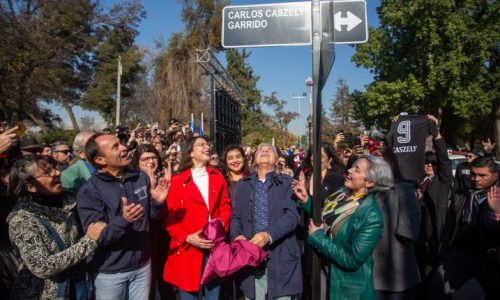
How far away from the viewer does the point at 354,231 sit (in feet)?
9.63

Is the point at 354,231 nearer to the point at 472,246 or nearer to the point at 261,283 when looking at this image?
the point at 261,283

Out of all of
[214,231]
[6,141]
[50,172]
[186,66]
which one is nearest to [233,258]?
[214,231]

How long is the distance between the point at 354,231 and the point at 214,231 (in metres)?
1.14

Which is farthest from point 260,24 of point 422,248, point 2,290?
point 422,248

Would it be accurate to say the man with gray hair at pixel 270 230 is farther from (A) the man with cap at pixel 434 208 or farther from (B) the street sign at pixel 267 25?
(A) the man with cap at pixel 434 208

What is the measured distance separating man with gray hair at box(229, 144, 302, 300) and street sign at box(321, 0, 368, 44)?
143cm

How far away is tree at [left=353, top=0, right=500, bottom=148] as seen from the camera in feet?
77.6

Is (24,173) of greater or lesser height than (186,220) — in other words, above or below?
above

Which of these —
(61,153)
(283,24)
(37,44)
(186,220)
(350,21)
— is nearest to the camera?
(350,21)

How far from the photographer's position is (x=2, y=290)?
9.75 ft

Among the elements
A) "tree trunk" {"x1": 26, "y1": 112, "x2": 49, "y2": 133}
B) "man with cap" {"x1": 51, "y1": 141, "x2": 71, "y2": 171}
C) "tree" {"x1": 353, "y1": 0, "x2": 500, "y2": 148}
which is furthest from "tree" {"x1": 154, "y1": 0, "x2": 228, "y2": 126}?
"man with cap" {"x1": 51, "y1": 141, "x2": 71, "y2": 171}

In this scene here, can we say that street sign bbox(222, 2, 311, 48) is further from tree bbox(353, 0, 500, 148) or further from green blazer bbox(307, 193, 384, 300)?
tree bbox(353, 0, 500, 148)

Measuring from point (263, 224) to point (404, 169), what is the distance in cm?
200

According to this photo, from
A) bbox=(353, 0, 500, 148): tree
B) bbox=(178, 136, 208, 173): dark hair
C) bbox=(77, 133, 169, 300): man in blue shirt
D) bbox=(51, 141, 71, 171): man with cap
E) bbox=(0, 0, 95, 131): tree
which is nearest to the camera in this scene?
bbox=(77, 133, 169, 300): man in blue shirt
